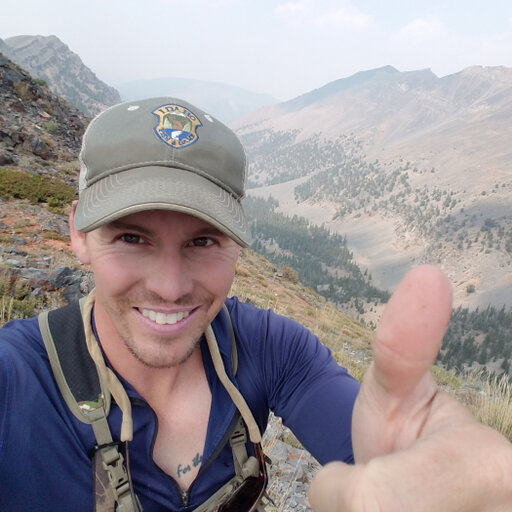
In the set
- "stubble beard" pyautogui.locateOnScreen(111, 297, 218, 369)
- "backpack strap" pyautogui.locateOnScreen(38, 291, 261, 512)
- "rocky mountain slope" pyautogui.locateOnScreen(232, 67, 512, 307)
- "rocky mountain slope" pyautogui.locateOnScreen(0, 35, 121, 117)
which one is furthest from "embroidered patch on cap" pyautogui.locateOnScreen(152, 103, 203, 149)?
"rocky mountain slope" pyautogui.locateOnScreen(0, 35, 121, 117)

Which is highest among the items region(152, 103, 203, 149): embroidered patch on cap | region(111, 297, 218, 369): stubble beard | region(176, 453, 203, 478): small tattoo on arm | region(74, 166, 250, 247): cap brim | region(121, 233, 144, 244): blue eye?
region(152, 103, 203, 149): embroidered patch on cap

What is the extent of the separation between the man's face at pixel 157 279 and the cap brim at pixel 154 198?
0.06m

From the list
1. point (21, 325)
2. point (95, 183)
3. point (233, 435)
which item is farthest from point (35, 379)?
point (233, 435)

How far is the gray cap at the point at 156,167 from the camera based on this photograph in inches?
50.3

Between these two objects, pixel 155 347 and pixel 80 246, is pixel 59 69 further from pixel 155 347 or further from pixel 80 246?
pixel 155 347

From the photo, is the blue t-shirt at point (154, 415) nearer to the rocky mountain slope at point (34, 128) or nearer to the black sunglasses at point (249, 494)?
the black sunglasses at point (249, 494)

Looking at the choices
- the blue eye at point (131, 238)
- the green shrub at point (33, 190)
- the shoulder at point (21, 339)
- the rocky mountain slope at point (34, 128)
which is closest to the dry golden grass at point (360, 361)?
the blue eye at point (131, 238)

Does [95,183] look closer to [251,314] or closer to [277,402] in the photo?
[251,314]

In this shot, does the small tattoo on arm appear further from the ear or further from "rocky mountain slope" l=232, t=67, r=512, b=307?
"rocky mountain slope" l=232, t=67, r=512, b=307

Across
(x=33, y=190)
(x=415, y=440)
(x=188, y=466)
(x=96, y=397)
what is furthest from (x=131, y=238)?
(x=33, y=190)

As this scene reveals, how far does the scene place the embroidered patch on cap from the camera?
1379mm

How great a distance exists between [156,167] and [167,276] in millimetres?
416

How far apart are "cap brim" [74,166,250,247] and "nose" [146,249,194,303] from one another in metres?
0.19

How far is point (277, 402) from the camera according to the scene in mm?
1795
